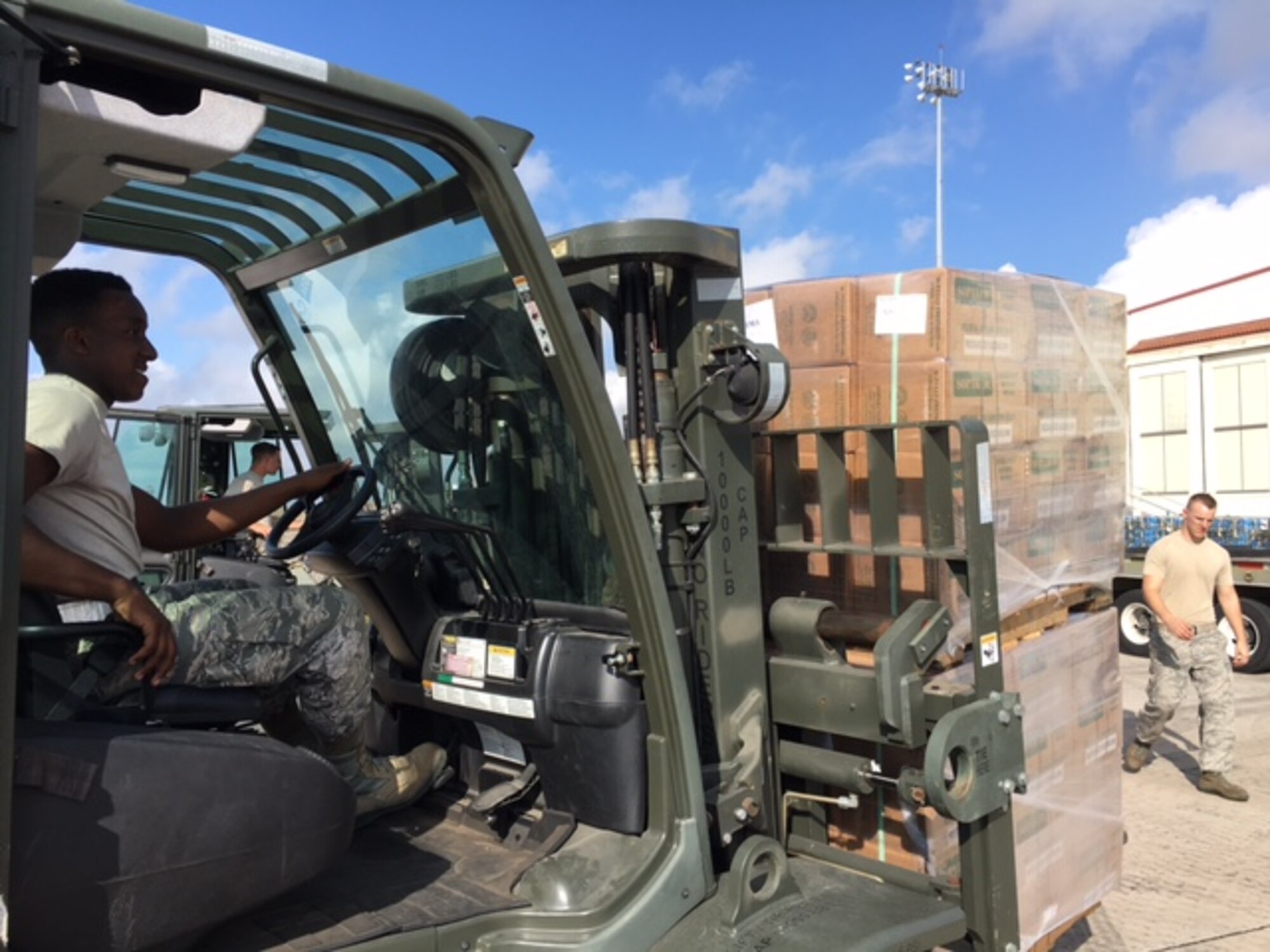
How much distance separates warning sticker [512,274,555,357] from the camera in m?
2.35

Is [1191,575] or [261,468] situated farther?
[261,468]

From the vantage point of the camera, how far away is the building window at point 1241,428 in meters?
12.1

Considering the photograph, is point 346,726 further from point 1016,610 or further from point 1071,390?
point 1071,390

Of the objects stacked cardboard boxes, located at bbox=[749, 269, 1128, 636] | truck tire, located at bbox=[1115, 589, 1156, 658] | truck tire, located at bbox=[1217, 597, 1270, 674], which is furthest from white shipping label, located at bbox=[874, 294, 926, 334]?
truck tire, located at bbox=[1115, 589, 1156, 658]

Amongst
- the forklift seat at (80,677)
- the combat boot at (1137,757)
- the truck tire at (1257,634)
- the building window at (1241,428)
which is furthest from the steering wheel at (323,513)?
the building window at (1241,428)

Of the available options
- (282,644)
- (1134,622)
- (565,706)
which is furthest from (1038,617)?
(1134,622)

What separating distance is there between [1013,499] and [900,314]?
0.69 m

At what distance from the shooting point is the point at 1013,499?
11.5 feet

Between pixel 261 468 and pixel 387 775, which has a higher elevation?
pixel 261 468

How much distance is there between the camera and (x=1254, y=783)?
701 cm

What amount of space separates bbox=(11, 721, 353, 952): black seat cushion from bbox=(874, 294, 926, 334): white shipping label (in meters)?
2.17

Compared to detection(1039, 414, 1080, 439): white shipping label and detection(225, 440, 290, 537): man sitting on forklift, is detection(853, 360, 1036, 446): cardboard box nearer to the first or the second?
detection(1039, 414, 1080, 439): white shipping label

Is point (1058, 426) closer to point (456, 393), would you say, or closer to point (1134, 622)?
point (456, 393)

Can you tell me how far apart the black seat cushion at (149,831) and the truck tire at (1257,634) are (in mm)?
10574
